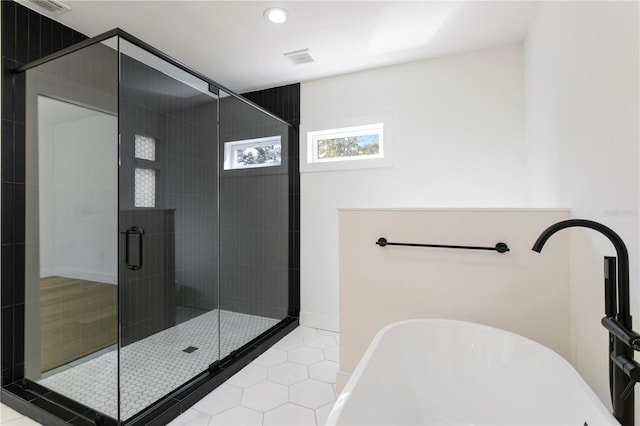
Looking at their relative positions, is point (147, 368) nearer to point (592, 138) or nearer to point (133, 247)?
point (133, 247)

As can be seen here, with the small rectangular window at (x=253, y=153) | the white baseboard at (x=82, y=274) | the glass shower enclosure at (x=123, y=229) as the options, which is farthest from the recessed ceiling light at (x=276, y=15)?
the white baseboard at (x=82, y=274)

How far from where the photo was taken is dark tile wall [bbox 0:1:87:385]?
185 centimetres

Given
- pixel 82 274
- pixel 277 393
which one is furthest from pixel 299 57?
pixel 277 393

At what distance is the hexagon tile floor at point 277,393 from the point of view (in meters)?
1.66

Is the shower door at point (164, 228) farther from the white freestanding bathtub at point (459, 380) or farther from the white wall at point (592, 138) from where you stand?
the white wall at point (592, 138)

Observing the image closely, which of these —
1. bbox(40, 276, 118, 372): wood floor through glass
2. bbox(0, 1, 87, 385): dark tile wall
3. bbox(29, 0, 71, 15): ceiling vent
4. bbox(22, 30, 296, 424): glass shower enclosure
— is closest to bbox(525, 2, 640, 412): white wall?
bbox(22, 30, 296, 424): glass shower enclosure

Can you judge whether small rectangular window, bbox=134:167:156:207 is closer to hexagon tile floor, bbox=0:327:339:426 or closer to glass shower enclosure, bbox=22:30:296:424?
glass shower enclosure, bbox=22:30:296:424

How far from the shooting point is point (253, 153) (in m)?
2.70

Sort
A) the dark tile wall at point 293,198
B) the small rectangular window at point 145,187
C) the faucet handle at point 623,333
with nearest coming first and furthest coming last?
the faucet handle at point 623,333
the small rectangular window at point 145,187
the dark tile wall at point 293,198

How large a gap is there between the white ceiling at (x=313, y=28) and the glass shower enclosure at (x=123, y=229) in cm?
42

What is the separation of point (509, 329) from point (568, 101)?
45.3 inches

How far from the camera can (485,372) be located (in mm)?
1306

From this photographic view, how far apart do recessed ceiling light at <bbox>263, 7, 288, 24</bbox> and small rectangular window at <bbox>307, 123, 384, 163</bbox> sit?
1.14 meters

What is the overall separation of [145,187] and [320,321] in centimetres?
202
